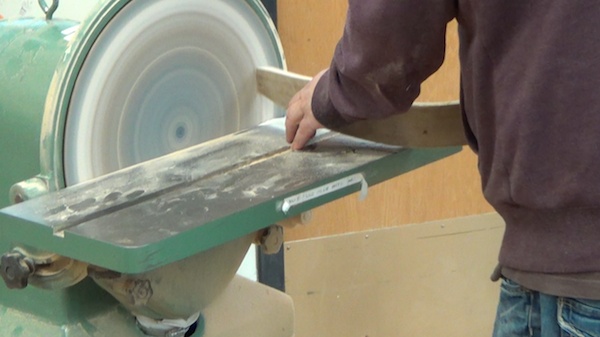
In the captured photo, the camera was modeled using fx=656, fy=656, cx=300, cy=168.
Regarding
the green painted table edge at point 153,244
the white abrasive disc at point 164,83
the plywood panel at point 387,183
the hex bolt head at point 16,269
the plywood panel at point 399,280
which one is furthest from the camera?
the plywood panel at point 399,280

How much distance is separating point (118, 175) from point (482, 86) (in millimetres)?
518

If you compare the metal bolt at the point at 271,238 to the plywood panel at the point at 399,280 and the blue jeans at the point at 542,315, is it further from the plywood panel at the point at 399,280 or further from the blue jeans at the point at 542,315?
the plywood panel at the point at 399,280

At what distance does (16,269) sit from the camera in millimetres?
808

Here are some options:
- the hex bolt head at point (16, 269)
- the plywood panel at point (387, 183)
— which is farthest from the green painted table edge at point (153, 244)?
the plywood panel at point (387, 183)

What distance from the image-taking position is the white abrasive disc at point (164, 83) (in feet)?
3.01

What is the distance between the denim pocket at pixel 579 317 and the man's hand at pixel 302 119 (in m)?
0.44

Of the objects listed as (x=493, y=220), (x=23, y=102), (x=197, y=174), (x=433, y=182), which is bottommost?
(x=493, y=220)

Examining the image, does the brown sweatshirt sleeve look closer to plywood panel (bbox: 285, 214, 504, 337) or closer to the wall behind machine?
the wall behind machine

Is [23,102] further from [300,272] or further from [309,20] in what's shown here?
[300,272]

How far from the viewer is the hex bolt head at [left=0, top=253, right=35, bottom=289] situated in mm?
804

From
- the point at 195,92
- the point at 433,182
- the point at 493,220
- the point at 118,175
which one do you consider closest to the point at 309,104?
the point at 195,92

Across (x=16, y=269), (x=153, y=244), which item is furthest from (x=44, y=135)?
(x=153, y=244)

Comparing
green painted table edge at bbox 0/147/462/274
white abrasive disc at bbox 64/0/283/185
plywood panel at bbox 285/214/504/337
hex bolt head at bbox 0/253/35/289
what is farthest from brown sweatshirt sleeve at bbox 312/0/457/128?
plywood panel at bbox 285/214/504/337

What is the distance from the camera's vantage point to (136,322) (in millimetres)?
1020
